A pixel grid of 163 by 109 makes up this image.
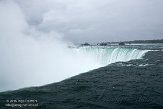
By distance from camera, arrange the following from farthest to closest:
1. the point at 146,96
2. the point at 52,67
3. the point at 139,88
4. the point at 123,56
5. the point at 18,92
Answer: the point at 123,56 < the point at 52,67 < the point at 139,88 < the point at 18,92 < the point at 146,96

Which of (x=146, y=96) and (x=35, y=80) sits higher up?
(x=35, y=80)

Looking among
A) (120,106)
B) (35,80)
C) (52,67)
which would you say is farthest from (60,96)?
(52,67)

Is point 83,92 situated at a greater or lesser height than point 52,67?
lesser

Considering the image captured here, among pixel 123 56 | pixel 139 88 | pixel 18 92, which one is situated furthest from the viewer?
pixel 123 56

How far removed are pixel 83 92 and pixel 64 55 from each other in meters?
30.3

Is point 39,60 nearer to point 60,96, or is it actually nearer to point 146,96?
point 60,96

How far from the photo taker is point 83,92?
20.5 m

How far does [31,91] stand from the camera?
2070 centimetres

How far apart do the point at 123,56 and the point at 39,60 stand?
25.2 metres

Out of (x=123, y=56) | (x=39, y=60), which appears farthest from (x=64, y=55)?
(x=123, y=56)

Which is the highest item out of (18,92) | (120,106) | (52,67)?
(52,67)

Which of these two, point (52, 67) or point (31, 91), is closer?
point (31, 91)

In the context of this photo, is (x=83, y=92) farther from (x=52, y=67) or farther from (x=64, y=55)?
(x=64, y=55)

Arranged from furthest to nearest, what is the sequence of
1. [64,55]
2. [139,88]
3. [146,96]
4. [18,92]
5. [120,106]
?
[64,55], [139,88], [18,92], [146,96], [120,106]
